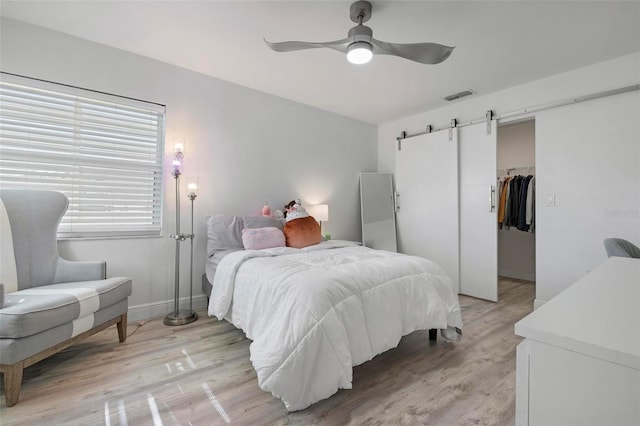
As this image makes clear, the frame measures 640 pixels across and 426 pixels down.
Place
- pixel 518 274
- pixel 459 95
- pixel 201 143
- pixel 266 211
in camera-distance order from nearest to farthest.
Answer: pixel 201 143, pixel 266 211, pixel 459 95, pixel 518 274

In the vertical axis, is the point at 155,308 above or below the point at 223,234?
below

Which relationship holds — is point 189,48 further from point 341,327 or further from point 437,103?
point 437,103

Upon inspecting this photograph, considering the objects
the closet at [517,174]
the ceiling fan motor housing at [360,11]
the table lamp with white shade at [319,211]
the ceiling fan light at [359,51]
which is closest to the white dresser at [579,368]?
the ceiling fan light at [359,51]

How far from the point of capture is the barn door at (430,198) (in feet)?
13.0

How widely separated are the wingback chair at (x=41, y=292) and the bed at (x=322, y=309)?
2.60 ft

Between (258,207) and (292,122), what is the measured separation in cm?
127

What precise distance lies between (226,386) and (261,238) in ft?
4.63

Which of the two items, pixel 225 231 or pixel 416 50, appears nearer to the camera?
pixel 416 50

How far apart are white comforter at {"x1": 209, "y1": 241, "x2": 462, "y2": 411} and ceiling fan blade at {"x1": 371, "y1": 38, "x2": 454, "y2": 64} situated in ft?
4.95

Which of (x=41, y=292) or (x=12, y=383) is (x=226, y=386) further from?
(x=41, y=292)

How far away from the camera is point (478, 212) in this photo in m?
3.73

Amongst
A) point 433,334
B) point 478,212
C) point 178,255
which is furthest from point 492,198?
point 178,255

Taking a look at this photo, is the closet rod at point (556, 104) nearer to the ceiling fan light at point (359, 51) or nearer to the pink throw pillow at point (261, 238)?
the ceiling fan light at point (359, 51)

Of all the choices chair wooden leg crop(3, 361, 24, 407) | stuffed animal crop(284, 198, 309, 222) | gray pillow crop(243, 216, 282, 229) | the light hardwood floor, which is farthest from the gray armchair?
chair wooden leg crop(3, 361, 24, 407)
